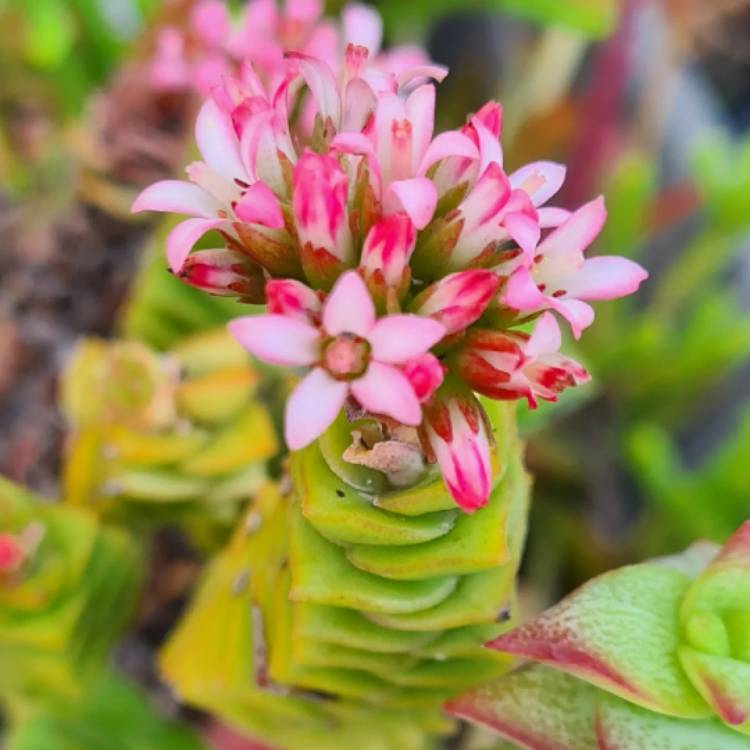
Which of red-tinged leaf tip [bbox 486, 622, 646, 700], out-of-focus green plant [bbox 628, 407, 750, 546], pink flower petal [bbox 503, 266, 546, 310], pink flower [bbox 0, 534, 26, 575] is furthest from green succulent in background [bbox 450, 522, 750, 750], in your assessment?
out-of-focus green plant [bbox 628, 407, 750, 546]

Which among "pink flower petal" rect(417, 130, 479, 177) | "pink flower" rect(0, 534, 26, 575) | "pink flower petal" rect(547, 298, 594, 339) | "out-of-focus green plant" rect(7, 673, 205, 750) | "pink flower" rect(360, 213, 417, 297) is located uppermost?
"pink flower petal" rect(417, 130, 479, 177)

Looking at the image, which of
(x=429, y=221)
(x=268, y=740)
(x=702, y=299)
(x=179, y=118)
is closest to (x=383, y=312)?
(x=429, y=221)

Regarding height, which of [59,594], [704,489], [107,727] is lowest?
[107,727]

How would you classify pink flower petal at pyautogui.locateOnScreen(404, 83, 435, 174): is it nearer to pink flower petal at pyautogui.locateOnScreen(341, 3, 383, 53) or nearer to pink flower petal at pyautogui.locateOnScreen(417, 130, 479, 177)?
pink flower petal at pyautogui.locateOnScreen(417, 130, 479, 177)

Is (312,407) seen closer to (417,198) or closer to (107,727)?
(417,198)

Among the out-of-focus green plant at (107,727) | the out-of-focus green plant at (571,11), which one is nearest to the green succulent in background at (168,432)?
the out-of-focus green plant at (107,727)

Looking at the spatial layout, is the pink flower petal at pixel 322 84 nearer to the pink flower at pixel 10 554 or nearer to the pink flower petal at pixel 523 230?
the pink flower petal at pixel 523 230

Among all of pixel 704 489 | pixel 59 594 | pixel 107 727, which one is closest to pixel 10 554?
pixel 59 594
